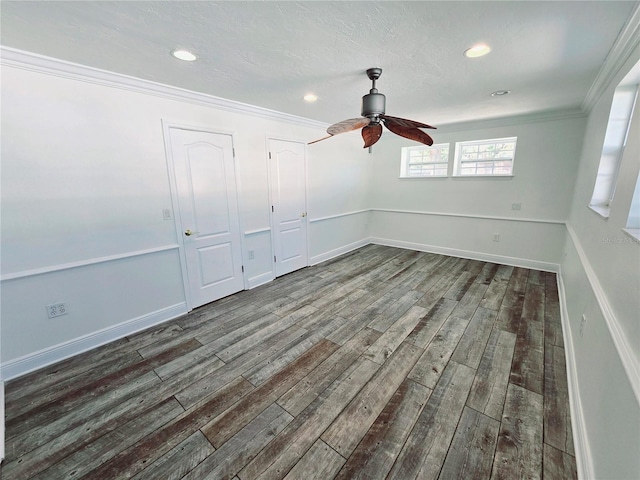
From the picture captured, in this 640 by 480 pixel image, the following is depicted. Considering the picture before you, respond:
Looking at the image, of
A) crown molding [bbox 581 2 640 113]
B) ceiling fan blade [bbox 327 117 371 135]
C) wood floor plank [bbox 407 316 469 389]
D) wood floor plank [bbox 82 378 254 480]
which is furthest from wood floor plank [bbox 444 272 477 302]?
wood floor plank [bbox 82 378 254 480]

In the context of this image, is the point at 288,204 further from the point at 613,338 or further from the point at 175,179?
the point at 613,338

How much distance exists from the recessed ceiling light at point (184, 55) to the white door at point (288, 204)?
5.43 ft

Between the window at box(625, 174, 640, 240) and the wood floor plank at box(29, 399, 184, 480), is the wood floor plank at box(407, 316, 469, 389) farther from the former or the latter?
the wood floor plank at box(29, 399, 184, 480)

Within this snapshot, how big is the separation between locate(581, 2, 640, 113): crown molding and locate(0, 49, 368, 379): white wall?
10.8 ft

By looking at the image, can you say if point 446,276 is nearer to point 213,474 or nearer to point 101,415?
point 213,474

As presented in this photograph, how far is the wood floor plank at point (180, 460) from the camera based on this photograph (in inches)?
53.5

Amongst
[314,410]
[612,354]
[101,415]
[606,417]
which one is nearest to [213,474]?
[314,410]

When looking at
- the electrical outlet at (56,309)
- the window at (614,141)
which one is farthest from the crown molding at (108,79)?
the window at (614,141)

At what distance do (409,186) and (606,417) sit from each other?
15.1 ft

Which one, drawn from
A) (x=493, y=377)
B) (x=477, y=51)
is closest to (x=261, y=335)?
(x=493, y=377)

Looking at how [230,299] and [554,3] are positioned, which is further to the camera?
[230,299]

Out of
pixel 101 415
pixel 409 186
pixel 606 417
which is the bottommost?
pixel 101 415

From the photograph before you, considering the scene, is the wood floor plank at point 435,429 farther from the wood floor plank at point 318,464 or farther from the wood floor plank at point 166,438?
the wood floor plank at point 166,438

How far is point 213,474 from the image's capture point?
136 centimetres
